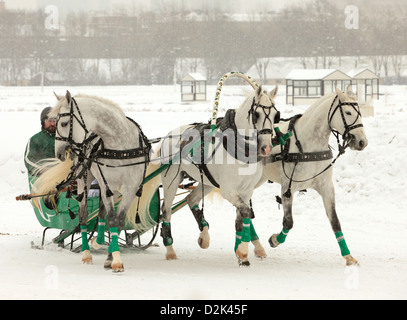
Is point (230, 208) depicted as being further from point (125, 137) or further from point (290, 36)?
point (290, 36)

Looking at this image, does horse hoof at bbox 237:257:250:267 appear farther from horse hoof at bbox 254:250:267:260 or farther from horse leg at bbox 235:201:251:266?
horse hoof at bbox 254:250:267:260

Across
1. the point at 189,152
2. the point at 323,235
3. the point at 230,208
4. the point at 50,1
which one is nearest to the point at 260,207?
the point at 230,208

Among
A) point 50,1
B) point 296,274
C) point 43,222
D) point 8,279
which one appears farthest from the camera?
point 50,1

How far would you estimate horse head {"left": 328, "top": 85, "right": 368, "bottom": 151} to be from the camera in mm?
8336

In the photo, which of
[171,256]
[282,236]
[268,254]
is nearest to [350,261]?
[282,236]

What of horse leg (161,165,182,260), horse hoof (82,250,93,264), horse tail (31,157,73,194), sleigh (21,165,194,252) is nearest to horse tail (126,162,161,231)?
sleigh (21,165,194,252)

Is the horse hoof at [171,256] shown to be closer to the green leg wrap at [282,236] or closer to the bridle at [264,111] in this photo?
the green leg wrap at [282,236]

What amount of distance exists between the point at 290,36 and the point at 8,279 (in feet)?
250

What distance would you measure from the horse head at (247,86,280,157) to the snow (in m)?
1.13

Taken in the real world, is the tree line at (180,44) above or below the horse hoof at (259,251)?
Result: above

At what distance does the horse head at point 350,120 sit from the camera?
834cm

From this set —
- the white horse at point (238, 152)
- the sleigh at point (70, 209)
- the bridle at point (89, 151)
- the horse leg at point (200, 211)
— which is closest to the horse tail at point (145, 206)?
the sleigh at point (70, 209)

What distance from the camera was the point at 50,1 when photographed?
3533 inches

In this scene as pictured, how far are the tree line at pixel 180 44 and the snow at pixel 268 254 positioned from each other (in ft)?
187
